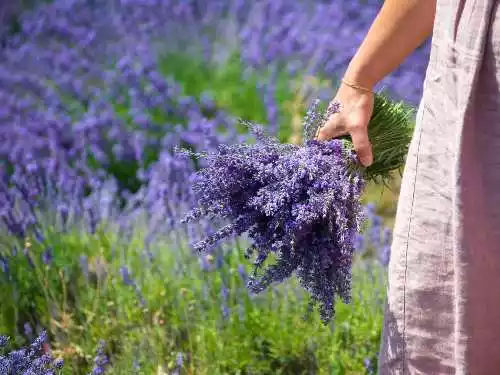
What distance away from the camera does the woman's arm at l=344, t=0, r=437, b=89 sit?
1446 mm

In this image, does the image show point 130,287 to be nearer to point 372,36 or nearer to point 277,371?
point 277,371

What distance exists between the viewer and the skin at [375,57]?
1.45 m

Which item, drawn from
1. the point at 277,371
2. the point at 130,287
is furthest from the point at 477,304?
the point at 130,287

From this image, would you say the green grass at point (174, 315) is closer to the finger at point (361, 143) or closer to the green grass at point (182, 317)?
the green grass at point (182, 317)

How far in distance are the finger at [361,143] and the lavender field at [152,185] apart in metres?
0.21

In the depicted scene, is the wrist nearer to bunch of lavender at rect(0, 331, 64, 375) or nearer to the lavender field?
the lavender field

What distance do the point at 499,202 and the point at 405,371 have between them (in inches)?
14.6

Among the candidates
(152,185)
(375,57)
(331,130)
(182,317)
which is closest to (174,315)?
(182,317)

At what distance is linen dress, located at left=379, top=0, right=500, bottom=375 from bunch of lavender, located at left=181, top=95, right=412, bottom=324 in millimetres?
105

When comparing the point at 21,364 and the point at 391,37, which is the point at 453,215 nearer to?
the point at 391,37

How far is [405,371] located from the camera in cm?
147

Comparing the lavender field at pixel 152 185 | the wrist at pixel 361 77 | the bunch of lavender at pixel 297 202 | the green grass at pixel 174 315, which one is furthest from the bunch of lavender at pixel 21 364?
the wrist at pixel 361 77

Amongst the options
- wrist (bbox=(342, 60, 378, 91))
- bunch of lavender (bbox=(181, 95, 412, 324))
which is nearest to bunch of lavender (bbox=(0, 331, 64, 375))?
bunch of lavender (bbox=(181, 95, 412, 324))

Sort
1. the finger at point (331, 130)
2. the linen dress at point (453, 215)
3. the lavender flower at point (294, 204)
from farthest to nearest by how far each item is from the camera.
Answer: the finger at point (331, 130)
the lavender flower at point (294, 204)
the linen dress at point (453, 215)
